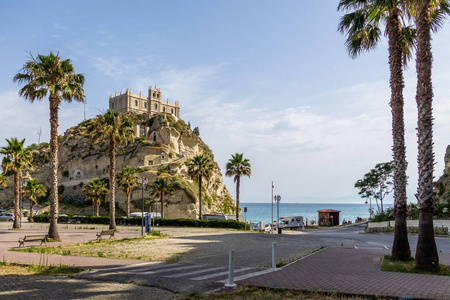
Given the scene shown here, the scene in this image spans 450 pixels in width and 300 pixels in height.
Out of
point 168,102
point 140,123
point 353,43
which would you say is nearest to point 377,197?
point 353,43

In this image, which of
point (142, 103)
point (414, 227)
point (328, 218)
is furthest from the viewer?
point (142, 103)

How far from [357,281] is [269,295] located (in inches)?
112

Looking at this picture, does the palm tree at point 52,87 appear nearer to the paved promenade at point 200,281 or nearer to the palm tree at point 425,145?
the paved promenade at point 200,281

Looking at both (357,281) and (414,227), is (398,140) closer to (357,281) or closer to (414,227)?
(357,281)

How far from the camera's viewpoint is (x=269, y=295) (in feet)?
26.2

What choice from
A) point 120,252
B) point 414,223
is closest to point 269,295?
point 120,252

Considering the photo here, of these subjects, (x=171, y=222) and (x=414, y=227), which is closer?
(x=414, y=227)

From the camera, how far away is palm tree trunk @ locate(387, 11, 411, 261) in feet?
Result: 43.2

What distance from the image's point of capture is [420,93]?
459 inches

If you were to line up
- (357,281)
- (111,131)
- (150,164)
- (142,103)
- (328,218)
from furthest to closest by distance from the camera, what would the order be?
1. (142,103)
2. (150,164)
3. (328,218)
4. (111,131)
5. (357,281)

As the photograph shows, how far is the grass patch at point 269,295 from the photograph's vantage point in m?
7.75

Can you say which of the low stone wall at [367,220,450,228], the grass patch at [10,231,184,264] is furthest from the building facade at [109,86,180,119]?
the grass patch at [10,231,184,264]

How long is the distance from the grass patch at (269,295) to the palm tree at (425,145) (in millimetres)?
4440

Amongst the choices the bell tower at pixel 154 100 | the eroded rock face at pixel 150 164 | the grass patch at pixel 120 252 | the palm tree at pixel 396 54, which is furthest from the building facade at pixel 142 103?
the palm tree at pixel 396 54
